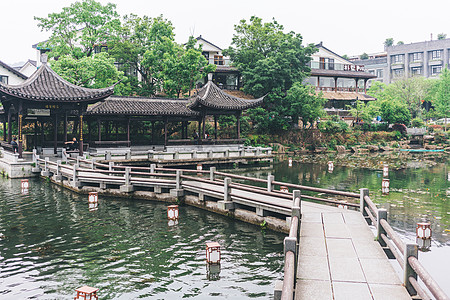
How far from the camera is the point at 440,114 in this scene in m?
63.8

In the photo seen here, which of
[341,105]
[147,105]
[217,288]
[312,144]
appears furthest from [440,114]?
[217,288]

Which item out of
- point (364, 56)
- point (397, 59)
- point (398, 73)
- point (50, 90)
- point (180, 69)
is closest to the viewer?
point (50, 90)

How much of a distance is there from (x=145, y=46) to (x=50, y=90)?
1867cm

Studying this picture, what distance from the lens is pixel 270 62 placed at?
5016 cm

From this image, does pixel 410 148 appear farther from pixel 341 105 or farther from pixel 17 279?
pixel 17 279

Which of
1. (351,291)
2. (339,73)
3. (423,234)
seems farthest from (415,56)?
(351,291)

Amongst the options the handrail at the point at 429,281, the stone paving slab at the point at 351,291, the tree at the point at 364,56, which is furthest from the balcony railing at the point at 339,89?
the handrail at the point at 429,281

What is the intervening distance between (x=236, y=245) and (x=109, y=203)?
876 cm

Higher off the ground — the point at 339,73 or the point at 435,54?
the point at 435,54

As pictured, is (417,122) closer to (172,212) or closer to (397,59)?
(397,59)

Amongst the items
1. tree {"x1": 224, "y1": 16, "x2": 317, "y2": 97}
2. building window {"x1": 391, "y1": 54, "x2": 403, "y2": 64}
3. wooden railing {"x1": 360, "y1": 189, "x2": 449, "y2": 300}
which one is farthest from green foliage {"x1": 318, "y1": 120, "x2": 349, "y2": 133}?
wooden railing {"x1": 360, "y1": 189, "x2": 449, "y2": 300}

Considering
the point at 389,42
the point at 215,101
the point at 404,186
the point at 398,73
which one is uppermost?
the point at 389,42

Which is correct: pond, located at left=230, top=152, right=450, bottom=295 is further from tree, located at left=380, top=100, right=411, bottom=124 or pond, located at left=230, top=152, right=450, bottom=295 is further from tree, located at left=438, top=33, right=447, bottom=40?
tree, located at left=438, top=33, right=447, bottom=40

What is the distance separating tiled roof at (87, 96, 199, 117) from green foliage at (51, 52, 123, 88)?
4856mm
